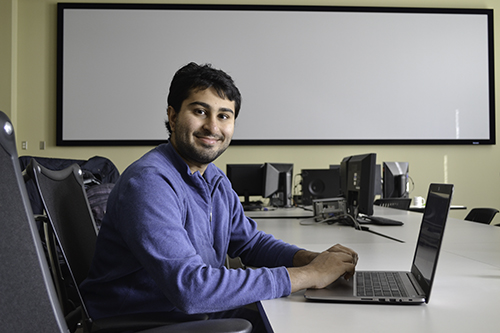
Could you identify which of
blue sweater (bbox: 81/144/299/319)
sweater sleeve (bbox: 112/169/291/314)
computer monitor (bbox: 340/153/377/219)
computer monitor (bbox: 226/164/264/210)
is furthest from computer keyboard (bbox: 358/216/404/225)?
computer monitor (bbox: 226/164/264/210)

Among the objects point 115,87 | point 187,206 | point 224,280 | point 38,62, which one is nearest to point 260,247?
point 187,206

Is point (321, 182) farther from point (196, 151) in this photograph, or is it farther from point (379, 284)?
point (379, 284)

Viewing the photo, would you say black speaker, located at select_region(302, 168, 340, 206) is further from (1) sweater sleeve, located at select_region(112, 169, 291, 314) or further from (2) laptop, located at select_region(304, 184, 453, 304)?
(1) sweater sleeve, located at select_region(112, 169, 291, 314)

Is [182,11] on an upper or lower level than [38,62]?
upper

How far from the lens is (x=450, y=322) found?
0.86m

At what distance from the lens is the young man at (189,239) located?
0.99 metres

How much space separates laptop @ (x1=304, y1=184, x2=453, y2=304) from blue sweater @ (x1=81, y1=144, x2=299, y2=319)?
5.9 inches

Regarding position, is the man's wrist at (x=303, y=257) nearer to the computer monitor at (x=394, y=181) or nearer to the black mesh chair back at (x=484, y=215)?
the black mesh chair back at (x=484, y=215)

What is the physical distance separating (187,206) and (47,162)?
1733 mm

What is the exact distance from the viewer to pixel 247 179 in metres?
4.52

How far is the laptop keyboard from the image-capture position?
41.3 inches

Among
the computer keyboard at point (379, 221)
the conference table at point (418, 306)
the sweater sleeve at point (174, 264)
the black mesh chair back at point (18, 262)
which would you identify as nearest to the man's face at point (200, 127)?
the sweater sleeve at point (174, 264)

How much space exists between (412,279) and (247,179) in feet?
11.1

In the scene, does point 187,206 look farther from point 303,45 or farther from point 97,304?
point 303,45
